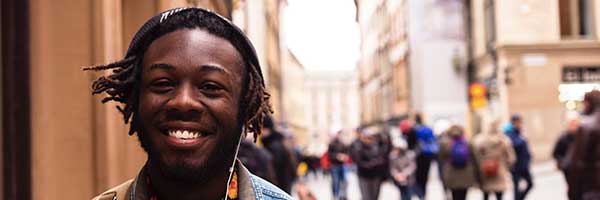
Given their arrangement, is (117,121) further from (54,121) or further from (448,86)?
(448,86)

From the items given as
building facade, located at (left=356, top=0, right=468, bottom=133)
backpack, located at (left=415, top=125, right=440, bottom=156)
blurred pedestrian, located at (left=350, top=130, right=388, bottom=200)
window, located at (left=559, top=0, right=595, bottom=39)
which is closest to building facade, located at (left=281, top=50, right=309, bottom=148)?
building facade, located at (left=356, top=0, right=468, bottom=133)

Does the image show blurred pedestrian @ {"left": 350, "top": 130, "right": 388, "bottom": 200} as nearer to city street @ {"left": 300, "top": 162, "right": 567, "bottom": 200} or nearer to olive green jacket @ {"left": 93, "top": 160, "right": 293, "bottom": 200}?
city street @ {"left": 300, "top": 162, "right": 567, "bottom": 200}

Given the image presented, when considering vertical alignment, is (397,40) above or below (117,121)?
above

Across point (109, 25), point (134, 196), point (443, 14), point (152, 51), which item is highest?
point (443, 14)

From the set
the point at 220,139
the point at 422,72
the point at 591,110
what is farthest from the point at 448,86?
the point at 220,139

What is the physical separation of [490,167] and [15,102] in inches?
327

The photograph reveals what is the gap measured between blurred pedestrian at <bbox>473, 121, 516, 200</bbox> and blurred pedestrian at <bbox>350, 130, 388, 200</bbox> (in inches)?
104

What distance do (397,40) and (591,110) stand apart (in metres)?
47.6

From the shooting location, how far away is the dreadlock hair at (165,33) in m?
2.12

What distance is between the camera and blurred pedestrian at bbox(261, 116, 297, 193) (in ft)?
38.7

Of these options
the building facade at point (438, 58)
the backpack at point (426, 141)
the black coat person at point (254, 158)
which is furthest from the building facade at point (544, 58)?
the black coat person at point (254, 158)

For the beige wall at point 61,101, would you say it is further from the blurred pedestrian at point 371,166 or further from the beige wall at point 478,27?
the beige wall at point 478,27

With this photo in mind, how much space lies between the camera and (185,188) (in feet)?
6.79

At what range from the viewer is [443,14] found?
42812 millimetres
